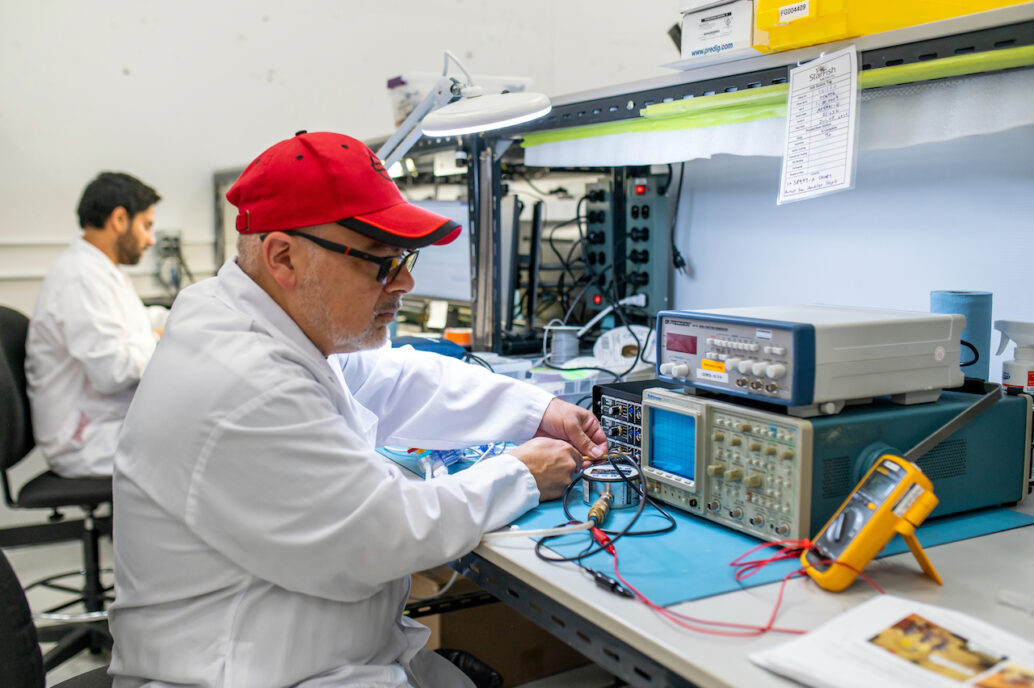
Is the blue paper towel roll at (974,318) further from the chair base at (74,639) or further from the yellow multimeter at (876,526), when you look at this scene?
the chair base at (74,639)

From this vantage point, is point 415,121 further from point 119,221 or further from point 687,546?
point 119,221

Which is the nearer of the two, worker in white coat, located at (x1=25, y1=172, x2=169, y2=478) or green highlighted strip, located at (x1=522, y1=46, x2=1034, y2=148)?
green highlighted strip, located at (x1=522, y1=46, x2=1034, y2=148)

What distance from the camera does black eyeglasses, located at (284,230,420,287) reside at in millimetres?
1070

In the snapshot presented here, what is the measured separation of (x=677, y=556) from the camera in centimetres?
104

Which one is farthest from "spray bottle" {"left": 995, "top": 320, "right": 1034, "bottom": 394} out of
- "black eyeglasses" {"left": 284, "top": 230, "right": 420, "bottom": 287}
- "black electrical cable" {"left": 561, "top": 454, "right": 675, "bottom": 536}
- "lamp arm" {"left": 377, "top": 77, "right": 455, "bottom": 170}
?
"lamp arm" {"left": 377, "top": 77, "right": 455, "bottom": 170}

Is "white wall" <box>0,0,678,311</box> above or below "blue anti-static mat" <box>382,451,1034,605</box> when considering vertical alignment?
above

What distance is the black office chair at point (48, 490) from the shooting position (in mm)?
2072

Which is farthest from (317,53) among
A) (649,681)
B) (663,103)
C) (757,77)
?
(649,681)

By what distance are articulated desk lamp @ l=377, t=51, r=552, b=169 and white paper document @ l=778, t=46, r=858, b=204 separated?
1.56 ft

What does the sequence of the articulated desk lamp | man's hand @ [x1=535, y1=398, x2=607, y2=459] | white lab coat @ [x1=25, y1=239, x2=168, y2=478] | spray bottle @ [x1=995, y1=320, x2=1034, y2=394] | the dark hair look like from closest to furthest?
1. spray bottle @ [x1=995, y1=320, x2=1034, y2=394]
2. man's hand @ [x1=535, y1=398, x2=607, y2=459]
3. the articulated desk lamp
4. white lab coat @ [x1=25, y1=239, x2=168, y2=478]
5. the dark hair

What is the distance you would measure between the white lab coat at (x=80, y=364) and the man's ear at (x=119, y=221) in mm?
149

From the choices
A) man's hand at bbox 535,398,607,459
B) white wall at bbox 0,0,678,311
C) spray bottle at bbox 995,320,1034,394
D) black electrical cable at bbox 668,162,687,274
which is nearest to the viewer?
spray bottle at bbox 995,320,1034,394

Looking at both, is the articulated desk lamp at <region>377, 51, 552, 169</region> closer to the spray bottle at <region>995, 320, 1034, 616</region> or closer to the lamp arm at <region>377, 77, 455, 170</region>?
the lamp arm at <region>377, 77, 455, 170</region>

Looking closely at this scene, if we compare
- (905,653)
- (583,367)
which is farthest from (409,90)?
(905,653)
